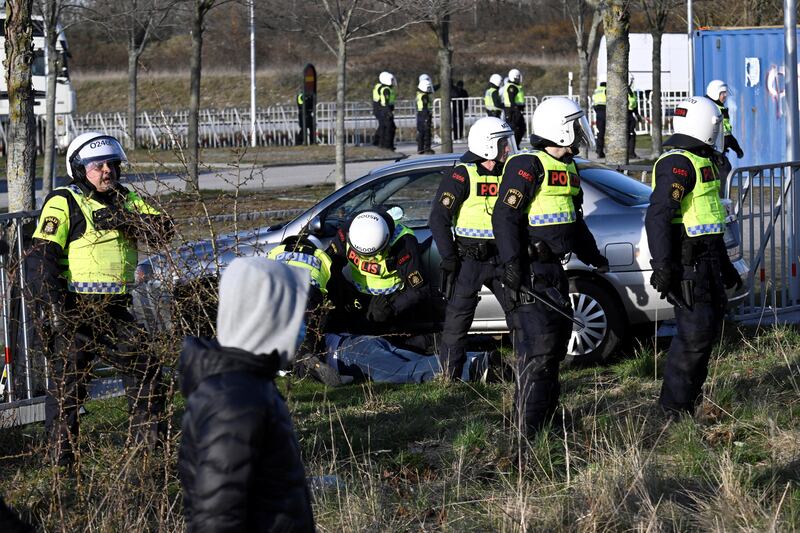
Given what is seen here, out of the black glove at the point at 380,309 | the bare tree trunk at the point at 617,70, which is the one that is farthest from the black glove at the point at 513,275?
the bare tree trunk at the point at 617,70

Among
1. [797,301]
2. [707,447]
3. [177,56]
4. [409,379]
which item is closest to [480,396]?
[409,379]

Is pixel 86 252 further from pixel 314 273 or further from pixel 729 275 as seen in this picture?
pixel 729 275

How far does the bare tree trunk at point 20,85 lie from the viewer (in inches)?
316

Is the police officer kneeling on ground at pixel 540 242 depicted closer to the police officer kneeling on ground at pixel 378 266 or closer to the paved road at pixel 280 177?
the police officer kneeling on ground at pixel 378 266

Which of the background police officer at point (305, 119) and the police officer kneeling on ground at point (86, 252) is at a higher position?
the background police officer at point (305, 119)

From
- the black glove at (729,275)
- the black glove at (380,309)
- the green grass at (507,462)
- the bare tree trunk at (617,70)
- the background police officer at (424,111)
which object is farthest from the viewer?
the background police officer at (424,111)

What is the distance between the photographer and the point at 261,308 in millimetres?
2787

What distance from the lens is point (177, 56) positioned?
5366 centimetres

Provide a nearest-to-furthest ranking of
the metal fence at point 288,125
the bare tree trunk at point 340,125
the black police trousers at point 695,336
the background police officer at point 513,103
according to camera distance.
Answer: the black police trousers at point 695,336, the bare tree trunk at point 340,125, the background police officer at point 513,103, the metal fence at point 288,125

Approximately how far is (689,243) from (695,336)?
1.57 ft

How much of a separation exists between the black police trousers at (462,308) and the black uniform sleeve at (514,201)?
1320 mm

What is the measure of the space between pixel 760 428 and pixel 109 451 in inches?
125

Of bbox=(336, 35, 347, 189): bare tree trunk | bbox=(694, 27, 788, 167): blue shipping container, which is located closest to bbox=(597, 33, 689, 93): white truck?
bbox=(694, 27, 788, 167): blue shipping container

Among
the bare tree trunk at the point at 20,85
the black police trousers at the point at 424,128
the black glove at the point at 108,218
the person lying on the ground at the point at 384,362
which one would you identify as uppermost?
the black police trousers at the point at 424,128
